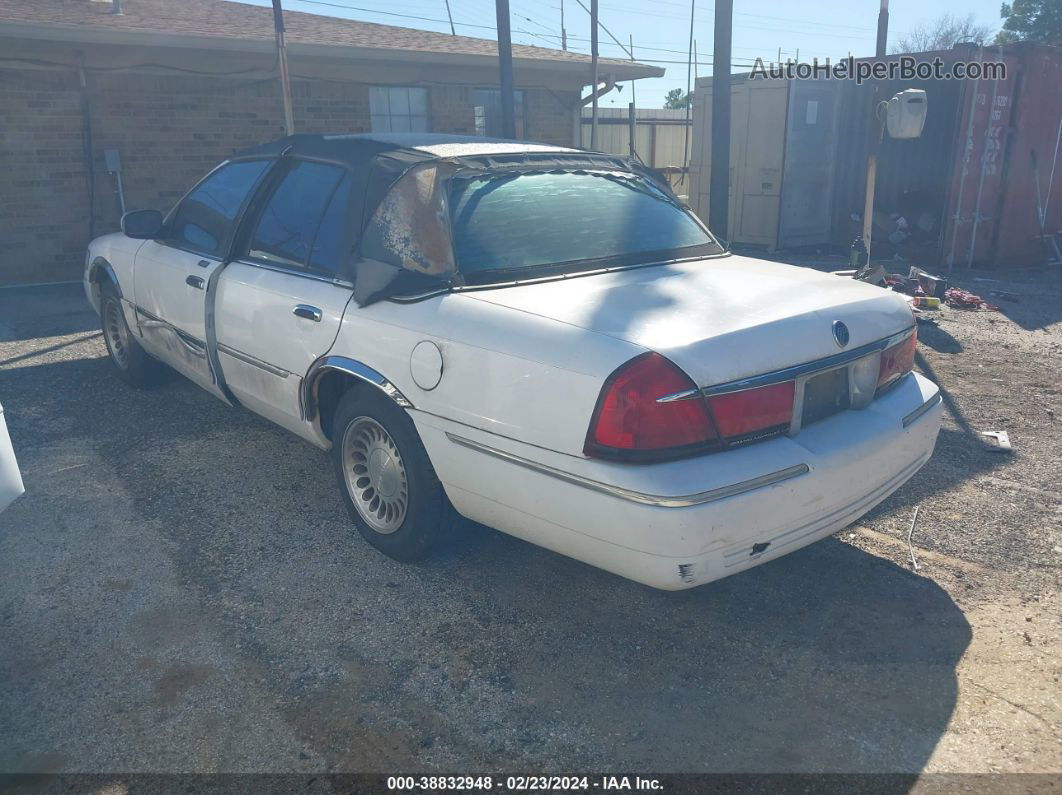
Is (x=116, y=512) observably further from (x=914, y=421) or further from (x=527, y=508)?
(x=914, y=421)

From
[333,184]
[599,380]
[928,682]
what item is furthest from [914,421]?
[333,184]

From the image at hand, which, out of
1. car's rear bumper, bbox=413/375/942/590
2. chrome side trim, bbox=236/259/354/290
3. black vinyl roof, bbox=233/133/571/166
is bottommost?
car's rear bumper, bbox=413/375/942/590

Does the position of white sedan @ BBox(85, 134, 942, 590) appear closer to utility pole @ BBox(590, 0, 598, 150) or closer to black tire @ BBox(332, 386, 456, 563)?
black tire @ BBox(332, 386, 456, 563)

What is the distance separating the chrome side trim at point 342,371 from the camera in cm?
336

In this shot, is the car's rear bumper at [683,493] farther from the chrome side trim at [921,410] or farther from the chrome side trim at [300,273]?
the chrome side trim at [300,273]

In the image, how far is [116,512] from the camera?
167 inches

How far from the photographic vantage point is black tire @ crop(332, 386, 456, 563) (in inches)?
134

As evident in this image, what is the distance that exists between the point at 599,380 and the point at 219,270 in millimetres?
2556

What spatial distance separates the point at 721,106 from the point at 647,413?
7.99m

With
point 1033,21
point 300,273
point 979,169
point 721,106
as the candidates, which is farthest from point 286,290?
point 1033,21

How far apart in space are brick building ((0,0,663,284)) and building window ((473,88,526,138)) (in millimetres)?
169

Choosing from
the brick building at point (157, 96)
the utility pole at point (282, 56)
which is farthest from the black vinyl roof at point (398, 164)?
the brick building at point (157, 96)

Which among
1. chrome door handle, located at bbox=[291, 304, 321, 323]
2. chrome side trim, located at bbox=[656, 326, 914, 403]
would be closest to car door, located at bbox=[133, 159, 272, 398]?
chrome door handle, located at bbox=[291, 304, 321, 323]

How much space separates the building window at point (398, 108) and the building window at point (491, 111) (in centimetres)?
101
